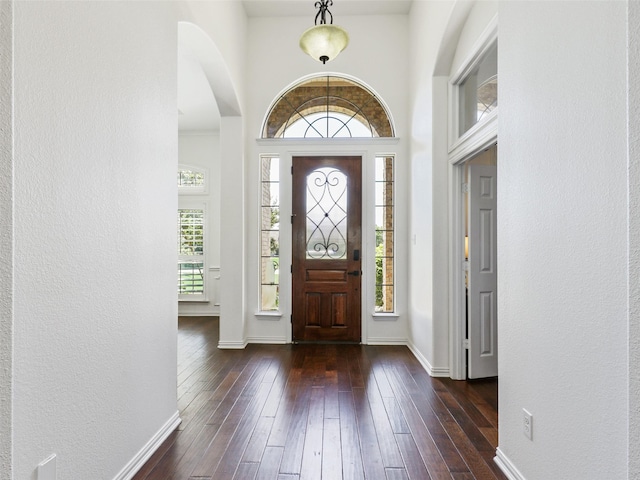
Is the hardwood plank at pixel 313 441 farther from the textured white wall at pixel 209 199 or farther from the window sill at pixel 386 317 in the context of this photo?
the textured white wall at pixel 209 199

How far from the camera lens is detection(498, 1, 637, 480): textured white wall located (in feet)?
3.99

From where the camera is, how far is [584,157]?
1.35 metres

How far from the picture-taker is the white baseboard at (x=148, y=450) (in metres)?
1.83

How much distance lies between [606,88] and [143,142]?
6.94 feet

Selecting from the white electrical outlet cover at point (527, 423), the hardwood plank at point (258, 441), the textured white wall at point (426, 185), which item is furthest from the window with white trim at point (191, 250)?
the white electrical outlet cover at point (527, 423)

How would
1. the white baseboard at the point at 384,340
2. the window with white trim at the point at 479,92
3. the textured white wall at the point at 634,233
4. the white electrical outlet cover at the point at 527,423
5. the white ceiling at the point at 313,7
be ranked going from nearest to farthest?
the textured white wall at the point at 634,233, the white electrical outlet cover at the point at 527,423, the window with white trim at the point at 479,92, the white ceiling at the point at 313,7, the white baseboard at the point at 384,340

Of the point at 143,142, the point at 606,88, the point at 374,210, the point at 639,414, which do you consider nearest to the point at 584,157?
the point at 606,88

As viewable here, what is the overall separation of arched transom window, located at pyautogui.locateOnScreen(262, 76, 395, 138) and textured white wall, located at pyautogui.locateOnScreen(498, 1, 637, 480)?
252 cm

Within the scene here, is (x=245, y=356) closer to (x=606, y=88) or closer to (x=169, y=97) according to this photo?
(x=169, y=97)

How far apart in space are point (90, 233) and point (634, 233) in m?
1.95

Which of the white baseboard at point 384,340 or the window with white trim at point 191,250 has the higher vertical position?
the window with white trim at point 191,250

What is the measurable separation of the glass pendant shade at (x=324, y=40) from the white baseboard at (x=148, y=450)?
2794 millimetres

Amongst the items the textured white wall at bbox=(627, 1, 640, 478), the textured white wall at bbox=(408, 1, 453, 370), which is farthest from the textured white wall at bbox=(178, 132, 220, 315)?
the textured white wall at bbox=(627, 1, 640, 478)

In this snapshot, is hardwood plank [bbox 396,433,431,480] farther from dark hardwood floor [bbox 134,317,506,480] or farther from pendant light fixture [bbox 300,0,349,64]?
pendant light fixture [bbox 300,0,349,64]
